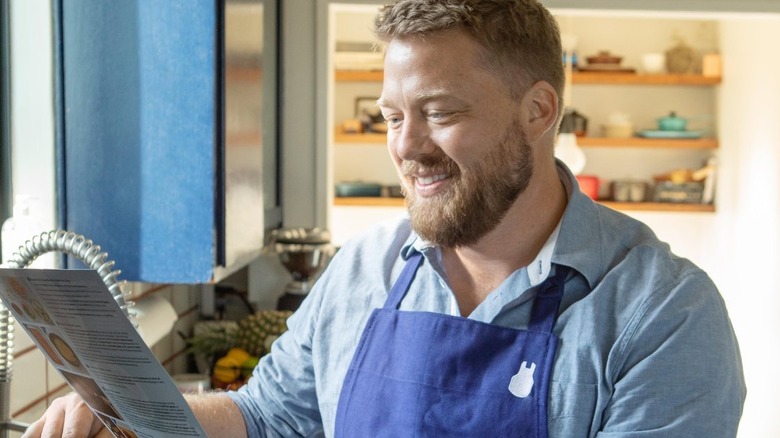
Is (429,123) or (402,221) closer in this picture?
(429,123)

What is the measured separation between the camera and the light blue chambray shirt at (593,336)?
4.02 feet

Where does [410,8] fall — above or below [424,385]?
above

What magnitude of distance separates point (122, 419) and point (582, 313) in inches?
23.7

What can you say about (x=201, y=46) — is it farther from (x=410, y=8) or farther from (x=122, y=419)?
(x=122, y=419)

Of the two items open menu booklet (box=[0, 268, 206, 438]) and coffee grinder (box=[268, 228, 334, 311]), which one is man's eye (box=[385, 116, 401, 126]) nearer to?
open menu booklet (box=[0, 268, 206, 438])

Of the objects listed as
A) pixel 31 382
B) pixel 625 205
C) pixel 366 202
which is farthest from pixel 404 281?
pixel 625 205

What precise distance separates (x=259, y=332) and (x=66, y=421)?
131 cm

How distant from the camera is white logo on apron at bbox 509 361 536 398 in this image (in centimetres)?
130

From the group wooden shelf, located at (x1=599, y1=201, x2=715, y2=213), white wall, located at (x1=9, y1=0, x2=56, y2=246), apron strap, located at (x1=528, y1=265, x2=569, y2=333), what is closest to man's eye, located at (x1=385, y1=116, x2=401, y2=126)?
apron strap, located at (x1=528, y1=265, x2=569, y2=333)

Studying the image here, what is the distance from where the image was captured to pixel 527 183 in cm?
141

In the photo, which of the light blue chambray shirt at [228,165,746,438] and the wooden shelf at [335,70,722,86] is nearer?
the light blue chambray shirt at [228,165,746,438]

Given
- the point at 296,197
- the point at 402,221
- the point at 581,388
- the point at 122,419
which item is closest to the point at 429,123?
Result: the point at 402,221

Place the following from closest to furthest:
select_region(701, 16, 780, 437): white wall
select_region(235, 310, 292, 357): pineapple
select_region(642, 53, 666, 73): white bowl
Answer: select_region(235, 310, 292, 357): pineapple → select_region(701, 16, 780, 437): white wall → select_region(642, 53, 666, 73): white bowl

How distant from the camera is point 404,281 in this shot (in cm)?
150
